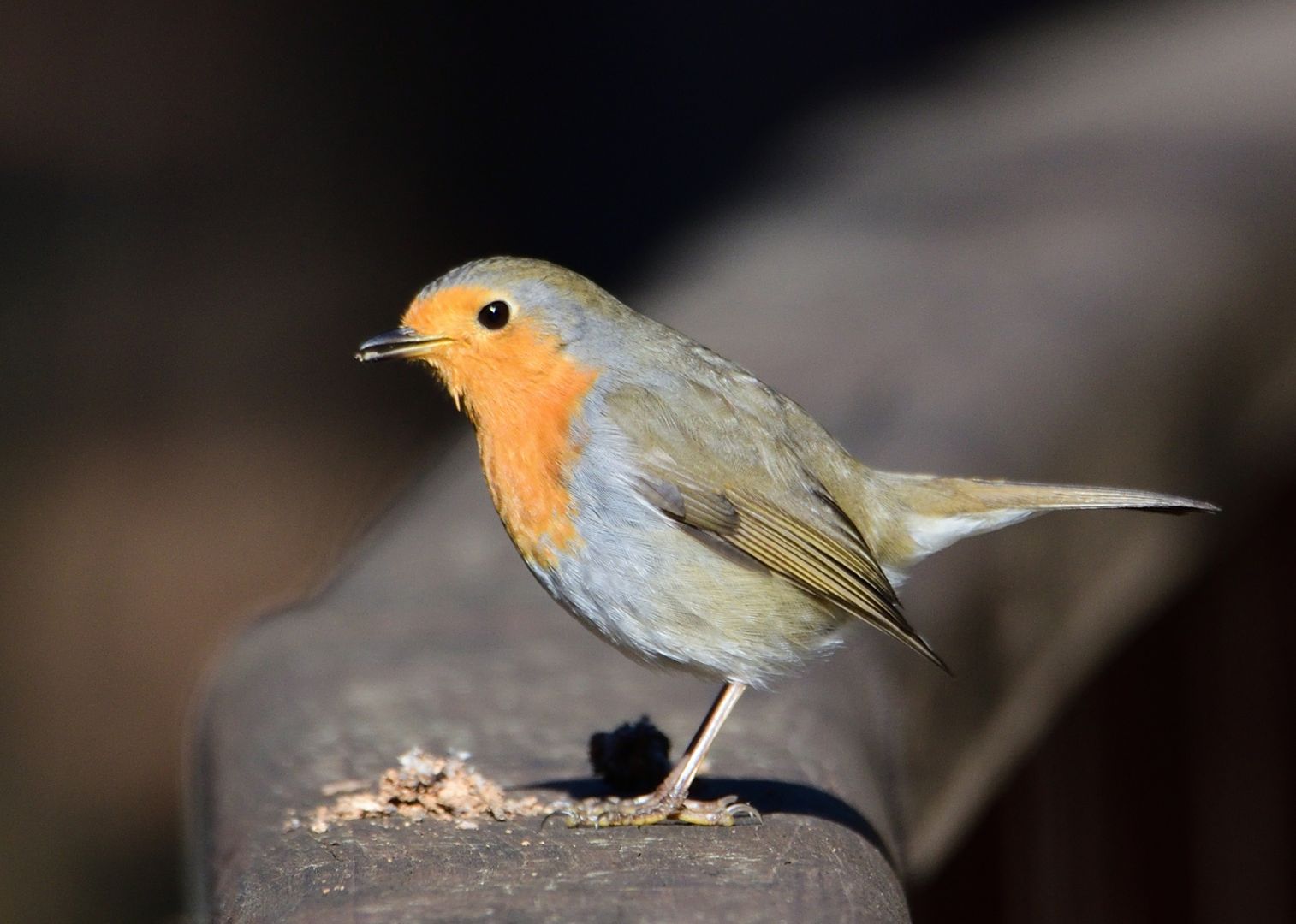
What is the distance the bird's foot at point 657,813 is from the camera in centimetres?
245

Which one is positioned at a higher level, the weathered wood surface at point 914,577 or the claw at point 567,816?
the weathered wood surface at point 914,577

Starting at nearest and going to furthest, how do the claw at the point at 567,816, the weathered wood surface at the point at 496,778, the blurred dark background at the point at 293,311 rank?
1. the weathered wood surface at the point at 496,778
2. the claw at the point at 567,816
3. the blurred dark background at the point at 293,311

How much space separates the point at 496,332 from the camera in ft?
9.55

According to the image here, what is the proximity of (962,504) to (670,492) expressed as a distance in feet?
1.79

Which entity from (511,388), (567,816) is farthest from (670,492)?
(567,816)

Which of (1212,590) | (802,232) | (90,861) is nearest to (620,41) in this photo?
(802,232)

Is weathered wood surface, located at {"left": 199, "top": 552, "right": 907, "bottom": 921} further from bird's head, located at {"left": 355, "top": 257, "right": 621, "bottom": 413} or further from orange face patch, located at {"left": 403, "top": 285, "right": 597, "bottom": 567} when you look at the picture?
bird's head, located at {"left": 355, "top": 257, "right": 621, "bottom": 413}

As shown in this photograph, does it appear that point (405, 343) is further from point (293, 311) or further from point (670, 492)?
point (293, 311)

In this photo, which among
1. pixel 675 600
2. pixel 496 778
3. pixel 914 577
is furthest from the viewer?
pixel 914 577

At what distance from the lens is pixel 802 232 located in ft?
16.8

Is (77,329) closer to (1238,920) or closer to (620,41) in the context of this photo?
(620,41)

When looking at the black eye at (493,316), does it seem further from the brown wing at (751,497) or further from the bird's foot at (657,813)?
the bird's foot at (657,813)

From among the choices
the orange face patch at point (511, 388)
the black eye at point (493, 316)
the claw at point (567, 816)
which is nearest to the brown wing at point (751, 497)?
the orange face patch at point (511, 388)

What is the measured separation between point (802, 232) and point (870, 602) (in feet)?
8.31
